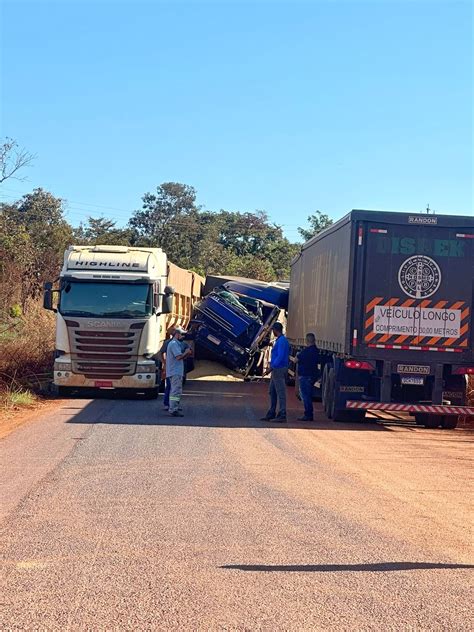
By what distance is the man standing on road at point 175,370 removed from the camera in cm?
1650

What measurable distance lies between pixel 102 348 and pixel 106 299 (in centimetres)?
110

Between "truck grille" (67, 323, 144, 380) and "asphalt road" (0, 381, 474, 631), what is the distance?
584 centimetres

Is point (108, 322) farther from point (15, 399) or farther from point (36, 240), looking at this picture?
point (36, 240)

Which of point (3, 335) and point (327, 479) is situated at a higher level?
point (3, 335)

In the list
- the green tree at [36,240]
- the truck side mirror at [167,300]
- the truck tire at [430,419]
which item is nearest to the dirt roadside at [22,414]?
the truck side mirror at [167,300]

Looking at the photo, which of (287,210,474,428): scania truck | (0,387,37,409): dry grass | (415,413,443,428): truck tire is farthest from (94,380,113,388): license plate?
(415,413,443,428): truck tire

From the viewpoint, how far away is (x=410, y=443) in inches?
566

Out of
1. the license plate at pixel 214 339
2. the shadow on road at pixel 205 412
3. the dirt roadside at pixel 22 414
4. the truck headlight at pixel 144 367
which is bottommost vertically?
the dirt roadside at pixel 22 414

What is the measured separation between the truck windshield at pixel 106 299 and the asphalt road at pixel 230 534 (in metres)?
6.18

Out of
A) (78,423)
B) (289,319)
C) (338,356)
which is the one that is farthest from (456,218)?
(289,319)

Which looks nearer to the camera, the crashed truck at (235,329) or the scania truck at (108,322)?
the scania truck at (108,322)

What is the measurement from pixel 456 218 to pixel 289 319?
414 inches

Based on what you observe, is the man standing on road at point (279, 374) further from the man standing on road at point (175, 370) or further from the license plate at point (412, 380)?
the license plate at point (412, 380)

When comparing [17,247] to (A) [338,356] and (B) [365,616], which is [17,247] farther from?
(B) [365,616]
